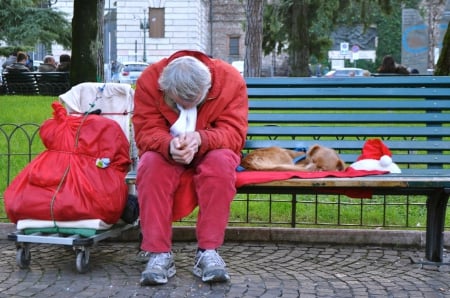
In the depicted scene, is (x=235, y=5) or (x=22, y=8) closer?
(x=22, y=8)

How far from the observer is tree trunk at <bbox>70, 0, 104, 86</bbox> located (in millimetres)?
12484

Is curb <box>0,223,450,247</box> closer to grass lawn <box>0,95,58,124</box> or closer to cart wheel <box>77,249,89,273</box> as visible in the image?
cart wheel <box>77,249,89,273</box>

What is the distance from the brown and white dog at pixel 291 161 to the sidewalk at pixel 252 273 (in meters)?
0.62

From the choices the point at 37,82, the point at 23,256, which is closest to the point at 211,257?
the point at 23,256

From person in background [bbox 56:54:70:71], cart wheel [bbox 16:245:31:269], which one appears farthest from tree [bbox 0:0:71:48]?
cart wheel [bbox 16:245:31:269]

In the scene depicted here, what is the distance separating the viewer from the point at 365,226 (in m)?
5.28

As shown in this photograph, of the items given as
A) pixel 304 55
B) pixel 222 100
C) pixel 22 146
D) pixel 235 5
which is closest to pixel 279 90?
pixel 222 100

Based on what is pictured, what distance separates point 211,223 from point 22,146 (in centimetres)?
445

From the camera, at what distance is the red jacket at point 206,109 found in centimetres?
413

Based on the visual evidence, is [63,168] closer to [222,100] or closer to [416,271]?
[222,100]

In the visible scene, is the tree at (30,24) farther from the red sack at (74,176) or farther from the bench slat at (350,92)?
the red sack at (74,176)

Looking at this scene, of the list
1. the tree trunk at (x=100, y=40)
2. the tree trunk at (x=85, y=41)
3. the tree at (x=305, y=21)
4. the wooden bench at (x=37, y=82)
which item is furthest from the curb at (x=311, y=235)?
the tree at (x=305, y=21)

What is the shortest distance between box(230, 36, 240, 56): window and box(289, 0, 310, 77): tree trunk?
110ft

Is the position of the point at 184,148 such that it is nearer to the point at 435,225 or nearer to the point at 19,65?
the point at 435,225
